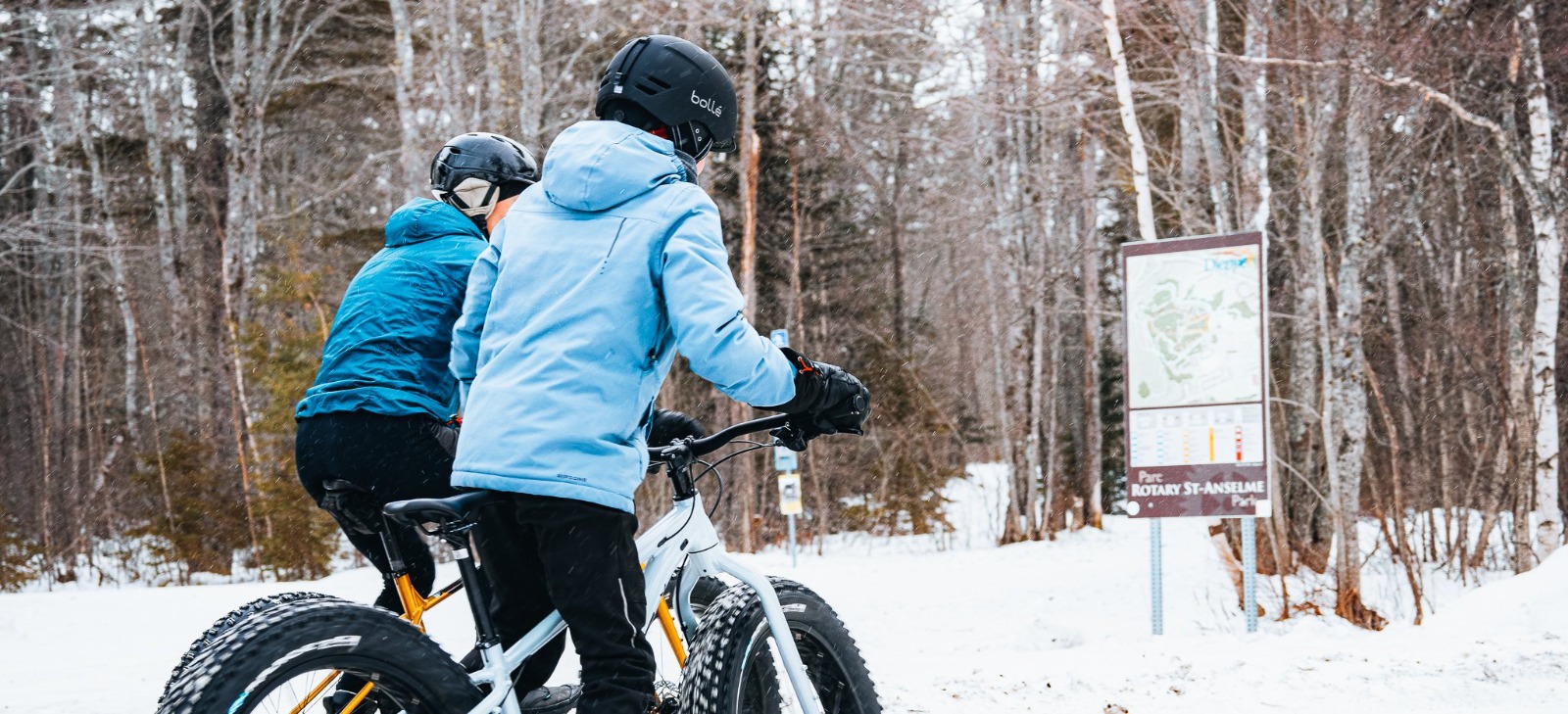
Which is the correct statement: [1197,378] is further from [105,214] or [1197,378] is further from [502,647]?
[105,214]

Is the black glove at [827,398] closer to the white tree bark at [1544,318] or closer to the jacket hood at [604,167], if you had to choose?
the jacket hood at [604,167]

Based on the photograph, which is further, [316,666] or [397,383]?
[397,383]

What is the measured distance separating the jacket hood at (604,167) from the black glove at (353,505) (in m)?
0.99

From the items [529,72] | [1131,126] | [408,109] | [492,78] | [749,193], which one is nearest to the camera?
[1131,126]

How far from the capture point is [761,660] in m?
2.79

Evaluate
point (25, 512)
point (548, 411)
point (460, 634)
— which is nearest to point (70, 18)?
point (25, 512)

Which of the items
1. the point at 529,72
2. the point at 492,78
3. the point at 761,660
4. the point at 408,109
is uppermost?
the point at 529,72

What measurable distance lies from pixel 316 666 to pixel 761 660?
1.01 metres

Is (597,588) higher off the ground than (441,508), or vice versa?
A: (441,508)

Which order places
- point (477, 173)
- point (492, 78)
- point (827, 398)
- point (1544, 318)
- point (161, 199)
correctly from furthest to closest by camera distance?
1. point (161, 199)
2. point (492, 78)
3. point (1544, 318)
4. point (477, 173)
5. point (827, 398)

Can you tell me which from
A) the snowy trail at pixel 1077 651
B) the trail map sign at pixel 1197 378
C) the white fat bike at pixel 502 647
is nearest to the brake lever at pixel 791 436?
the white fat bike at pixel 502 647

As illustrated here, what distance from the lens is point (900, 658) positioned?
7770 millimetres

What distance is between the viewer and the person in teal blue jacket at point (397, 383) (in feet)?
9.86

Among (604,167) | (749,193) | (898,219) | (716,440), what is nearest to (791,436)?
(716,440)
